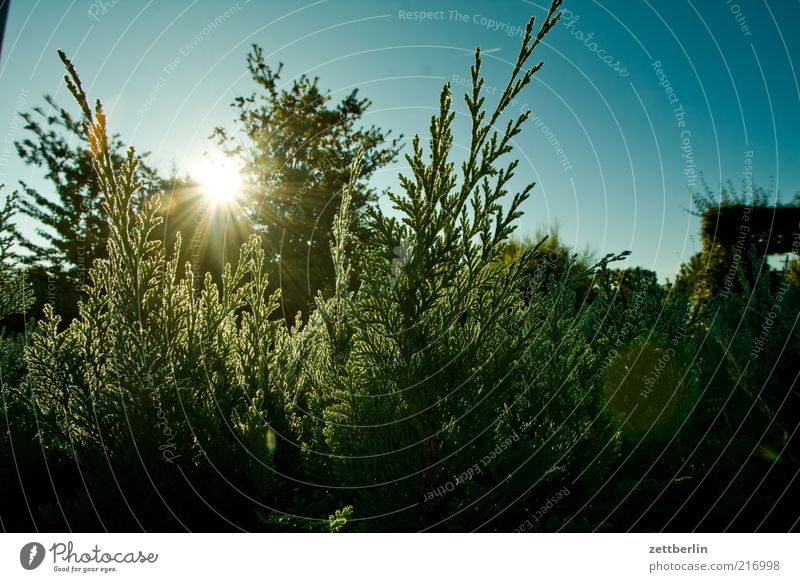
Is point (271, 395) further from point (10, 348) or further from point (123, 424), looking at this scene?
point (10, 348)

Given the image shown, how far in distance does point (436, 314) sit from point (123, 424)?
1.60m

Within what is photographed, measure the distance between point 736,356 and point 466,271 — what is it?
116 inches

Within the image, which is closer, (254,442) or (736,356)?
(254,442)

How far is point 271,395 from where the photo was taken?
252 cm

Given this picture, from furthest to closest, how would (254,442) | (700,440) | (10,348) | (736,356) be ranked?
(10,348) → (736,356) → (700,440) → (254,442)

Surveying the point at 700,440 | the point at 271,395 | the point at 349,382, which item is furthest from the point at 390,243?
the point at 700,440

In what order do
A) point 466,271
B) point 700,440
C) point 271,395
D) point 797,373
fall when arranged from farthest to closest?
point 797,373 → point 700,440 → point 271,395 → point 466,271
